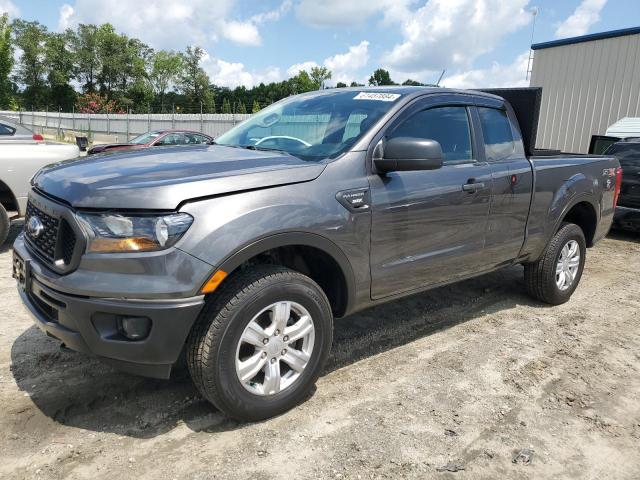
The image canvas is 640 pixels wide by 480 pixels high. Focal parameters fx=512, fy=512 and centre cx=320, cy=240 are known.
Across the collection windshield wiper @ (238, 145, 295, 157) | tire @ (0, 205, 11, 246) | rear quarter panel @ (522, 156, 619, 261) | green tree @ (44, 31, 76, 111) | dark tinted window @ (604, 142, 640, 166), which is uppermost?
green tree @ (44, 31, 76, 111)

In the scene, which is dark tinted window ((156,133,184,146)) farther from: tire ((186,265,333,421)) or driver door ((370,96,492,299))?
tire ((186,265,333,421))

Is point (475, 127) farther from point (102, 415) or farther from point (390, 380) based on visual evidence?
point (102, 415)

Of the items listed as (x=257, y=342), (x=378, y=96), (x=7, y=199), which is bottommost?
(x=257, y=342)

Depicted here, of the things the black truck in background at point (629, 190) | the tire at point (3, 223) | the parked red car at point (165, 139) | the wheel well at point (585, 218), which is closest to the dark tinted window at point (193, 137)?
the parked red car at point (165, 139)

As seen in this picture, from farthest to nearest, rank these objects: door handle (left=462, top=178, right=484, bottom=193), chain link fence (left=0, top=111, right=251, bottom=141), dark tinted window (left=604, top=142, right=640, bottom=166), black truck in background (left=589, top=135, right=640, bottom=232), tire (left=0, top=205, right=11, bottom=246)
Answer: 1. chain link fence (left=0, top=111, right=251, bottom=141)
2. dark tinted window (left=604, top=142, right=640, bottom=166)
3. black truck in background (left=589, top=135, right=640, bottom=232)
4. tire (left=0, top=205, right=11, bottom=246)
5. door handle (left=462, top=178, right=484, bottom=193)

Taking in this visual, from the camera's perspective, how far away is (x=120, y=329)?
2.40 meters

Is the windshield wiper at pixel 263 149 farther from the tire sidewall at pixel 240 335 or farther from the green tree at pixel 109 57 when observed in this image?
the green tree at pixel 109 57

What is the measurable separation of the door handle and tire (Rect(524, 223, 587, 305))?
1.35m

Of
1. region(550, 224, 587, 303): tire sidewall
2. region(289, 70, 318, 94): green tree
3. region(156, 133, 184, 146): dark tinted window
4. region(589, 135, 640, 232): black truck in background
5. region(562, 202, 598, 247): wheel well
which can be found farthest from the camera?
region(289, 70, 318, 94): green tree

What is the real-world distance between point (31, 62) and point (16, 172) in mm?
75407

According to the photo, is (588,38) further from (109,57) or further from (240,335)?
(109,57)

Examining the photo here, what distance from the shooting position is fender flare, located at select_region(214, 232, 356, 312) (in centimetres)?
245

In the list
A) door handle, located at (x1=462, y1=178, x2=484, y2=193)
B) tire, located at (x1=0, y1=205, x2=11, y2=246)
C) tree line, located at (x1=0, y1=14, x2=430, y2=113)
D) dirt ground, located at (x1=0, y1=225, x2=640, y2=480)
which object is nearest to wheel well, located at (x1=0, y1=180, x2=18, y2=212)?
tire, located at (x1=0, y1=205, x2=11, y2=246)

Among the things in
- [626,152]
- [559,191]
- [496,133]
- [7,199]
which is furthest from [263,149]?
[626,152]
